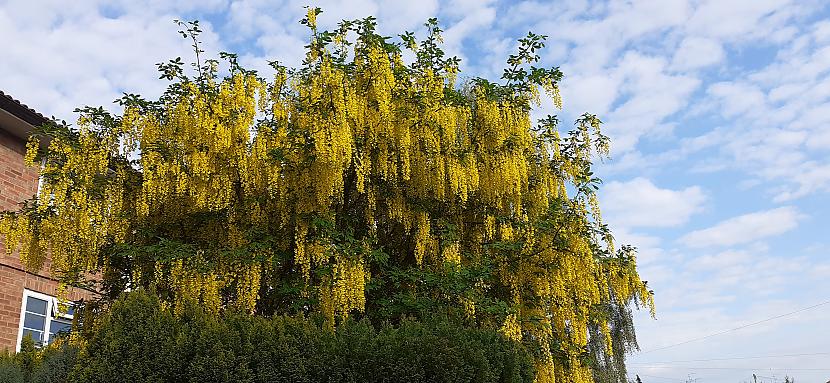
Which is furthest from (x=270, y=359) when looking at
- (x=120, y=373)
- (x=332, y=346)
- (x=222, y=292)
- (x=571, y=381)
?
(x=571, y=381)

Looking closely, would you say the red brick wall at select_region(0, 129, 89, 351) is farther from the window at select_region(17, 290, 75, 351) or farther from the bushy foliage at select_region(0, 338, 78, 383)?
the bushy foliage at select_region(0, 338, 78, 383)

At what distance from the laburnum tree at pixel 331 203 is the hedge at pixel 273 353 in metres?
0.90

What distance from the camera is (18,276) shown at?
12.8m

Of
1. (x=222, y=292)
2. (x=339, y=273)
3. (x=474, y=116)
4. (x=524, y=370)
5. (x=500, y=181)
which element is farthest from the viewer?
(x=474, y=116)

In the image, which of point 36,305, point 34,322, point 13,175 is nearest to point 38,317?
point 34,322

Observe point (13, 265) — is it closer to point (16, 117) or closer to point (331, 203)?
point (16, 117)

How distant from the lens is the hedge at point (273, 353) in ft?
20.8

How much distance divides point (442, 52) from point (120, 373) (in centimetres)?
564

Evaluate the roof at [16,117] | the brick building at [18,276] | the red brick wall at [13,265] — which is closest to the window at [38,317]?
the brick building at [18,276]

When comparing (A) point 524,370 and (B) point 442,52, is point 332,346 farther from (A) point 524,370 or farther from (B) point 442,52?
(B) point 442,52

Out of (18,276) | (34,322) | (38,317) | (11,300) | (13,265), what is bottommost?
(34,322)

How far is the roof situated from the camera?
1196cm

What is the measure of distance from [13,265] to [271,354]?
8692 millimetres

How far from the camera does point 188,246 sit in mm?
8094
